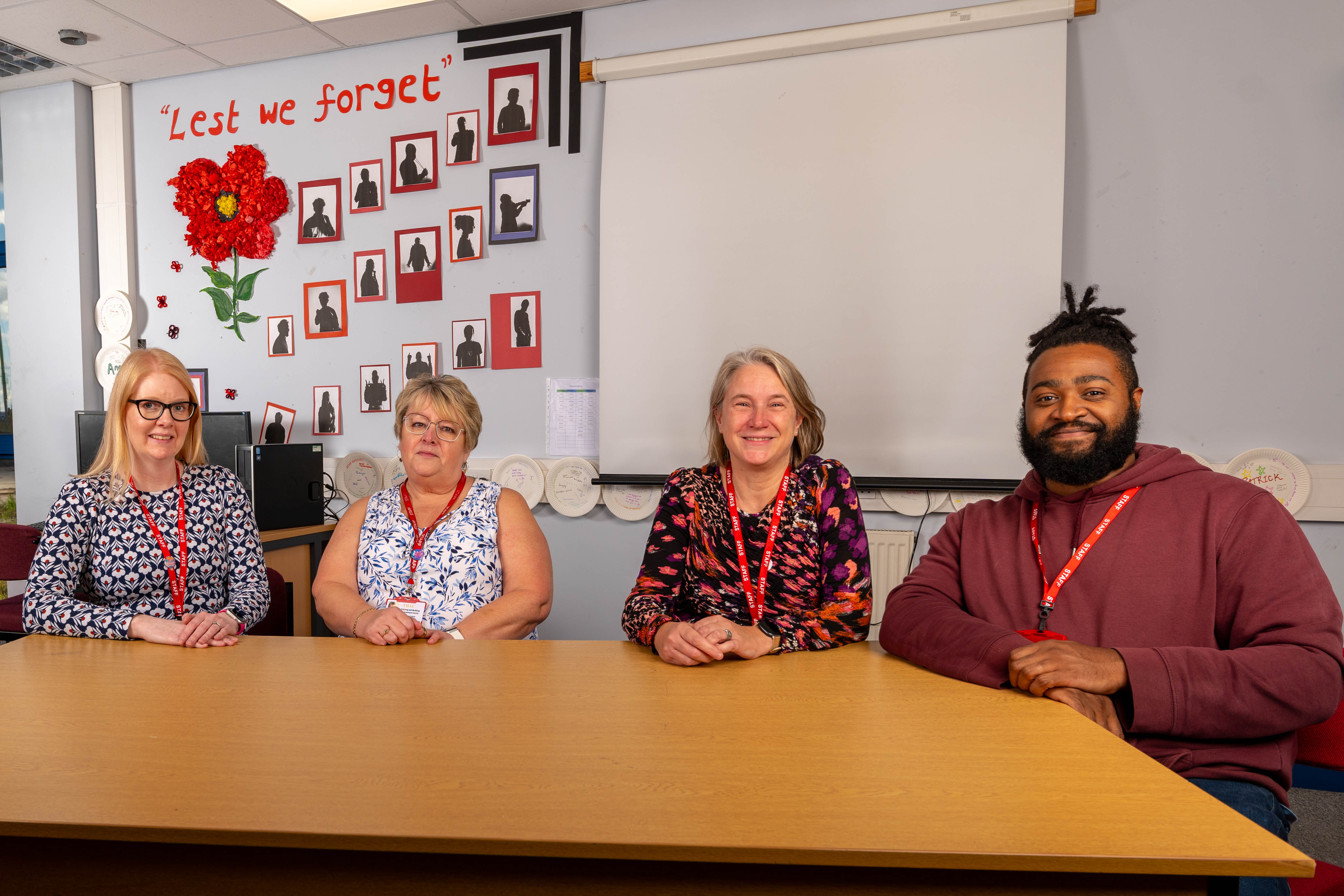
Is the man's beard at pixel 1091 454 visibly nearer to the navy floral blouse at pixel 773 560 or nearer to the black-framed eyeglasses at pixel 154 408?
the navy floral blouse at pixel 773 560

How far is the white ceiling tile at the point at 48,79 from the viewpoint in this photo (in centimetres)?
375

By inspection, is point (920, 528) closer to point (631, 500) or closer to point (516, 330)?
point (631, 500)

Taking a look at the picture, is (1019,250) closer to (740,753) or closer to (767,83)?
(767,83)

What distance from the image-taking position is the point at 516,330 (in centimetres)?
336

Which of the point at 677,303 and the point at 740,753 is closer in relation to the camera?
the point at 740,753

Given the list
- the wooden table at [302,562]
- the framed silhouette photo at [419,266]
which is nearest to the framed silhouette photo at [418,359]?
the framed silhouette photo at [419,266]

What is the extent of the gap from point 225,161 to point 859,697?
4014mm

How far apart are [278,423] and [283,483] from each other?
53 centimetres

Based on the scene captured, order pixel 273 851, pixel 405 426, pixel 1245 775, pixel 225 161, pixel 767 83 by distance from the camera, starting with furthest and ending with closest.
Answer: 1. pixel 225 161
2. pixel 767 83
3. pixel 405 426
4. pixel 1245 775
5. pixel 273 851

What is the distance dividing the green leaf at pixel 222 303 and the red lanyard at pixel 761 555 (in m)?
3.20

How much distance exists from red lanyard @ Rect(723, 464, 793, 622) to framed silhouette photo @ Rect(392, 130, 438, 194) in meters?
2.48

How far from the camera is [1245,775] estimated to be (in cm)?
123

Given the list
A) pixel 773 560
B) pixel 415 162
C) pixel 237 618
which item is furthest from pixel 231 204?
pixel 773 560

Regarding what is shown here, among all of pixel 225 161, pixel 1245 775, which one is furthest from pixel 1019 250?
pixel 225 161
